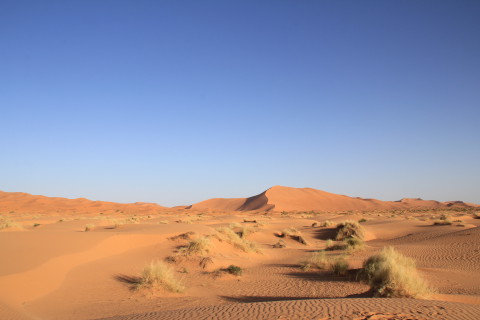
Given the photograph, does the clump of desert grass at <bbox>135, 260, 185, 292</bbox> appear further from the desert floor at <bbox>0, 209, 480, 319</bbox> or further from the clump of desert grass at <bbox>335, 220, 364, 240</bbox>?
the clump of desert grass at <bbox>335, 220, 364, 240</bbox>

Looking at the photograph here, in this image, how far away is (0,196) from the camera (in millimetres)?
68875

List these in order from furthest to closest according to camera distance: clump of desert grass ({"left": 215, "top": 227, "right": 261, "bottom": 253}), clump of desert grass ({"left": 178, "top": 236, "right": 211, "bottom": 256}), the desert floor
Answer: clump of desert grass ({"left": 215, "top": 227, "right": 261, "bottom": 253})
clump of desert grass ({"left": 178, "top": 236, "right": 211, "bottom": 256})
the desert floor

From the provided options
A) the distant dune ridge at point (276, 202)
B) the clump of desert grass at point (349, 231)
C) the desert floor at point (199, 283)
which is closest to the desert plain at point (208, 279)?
the desert floor at point (199, 283)

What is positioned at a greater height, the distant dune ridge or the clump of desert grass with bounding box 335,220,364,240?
the distant dune ridge

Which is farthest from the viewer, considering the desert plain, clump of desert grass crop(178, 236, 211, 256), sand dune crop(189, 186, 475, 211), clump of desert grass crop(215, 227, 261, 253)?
sand dune crop(189, 186, 475, 211)

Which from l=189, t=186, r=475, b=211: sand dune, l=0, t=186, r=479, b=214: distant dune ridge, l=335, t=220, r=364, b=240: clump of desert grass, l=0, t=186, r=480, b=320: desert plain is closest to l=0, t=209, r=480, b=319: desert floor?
l=0, t=186, r=480, b=320: desert plain

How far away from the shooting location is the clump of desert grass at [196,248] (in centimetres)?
1370

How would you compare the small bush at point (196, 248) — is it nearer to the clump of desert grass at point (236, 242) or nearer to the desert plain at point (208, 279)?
the desert plain at point (208, 279)

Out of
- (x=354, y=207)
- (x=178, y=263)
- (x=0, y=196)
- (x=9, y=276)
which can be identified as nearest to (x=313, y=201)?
(x=354, y=207)

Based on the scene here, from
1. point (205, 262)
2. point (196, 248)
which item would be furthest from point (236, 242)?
point (205, 262)

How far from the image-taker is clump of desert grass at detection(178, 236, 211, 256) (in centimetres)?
1370

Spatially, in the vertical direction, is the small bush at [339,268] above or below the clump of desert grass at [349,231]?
below

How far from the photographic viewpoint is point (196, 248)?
13.8 m

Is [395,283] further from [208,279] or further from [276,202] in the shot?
[276,202]
